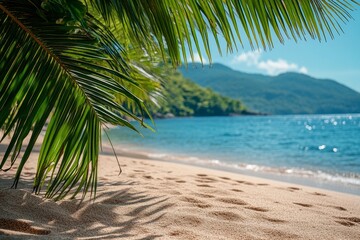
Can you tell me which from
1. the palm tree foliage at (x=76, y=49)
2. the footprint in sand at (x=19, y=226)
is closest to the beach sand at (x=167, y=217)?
the footprint in sand at (x=19, y=226)

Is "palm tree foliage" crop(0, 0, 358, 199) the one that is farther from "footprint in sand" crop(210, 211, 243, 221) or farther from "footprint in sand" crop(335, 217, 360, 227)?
"footprint in sand" crop(335, 217, 360, 227)

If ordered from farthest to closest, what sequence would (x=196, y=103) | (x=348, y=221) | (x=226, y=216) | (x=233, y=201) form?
1. (x=196, y=103)
2. (x=233, y=201)
3. (x=348, y=221)
4. (x=226, y=216)

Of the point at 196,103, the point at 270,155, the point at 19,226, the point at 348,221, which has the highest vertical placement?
the point at 196,103

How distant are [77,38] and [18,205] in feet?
4.30

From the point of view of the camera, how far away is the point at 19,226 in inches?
73.6

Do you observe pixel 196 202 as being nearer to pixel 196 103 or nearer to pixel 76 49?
pixel 76 49

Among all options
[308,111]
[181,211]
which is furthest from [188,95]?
[181,211]

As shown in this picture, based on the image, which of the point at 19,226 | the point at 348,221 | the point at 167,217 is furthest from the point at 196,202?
the point at 19,226

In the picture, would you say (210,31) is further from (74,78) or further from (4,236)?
(4,236)

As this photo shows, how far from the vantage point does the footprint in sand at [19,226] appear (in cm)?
182

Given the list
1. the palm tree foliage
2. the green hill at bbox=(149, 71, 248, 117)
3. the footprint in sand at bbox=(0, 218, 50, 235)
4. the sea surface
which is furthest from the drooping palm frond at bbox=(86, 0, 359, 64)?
the green hill at bbox=(149, 71, 248, 117)

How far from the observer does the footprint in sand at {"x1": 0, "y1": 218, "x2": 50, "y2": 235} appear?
1818 mm

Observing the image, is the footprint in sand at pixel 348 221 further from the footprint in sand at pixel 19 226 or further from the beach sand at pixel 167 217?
the footprint in sand at pixel 19 226

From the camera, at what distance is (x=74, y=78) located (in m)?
1.58
